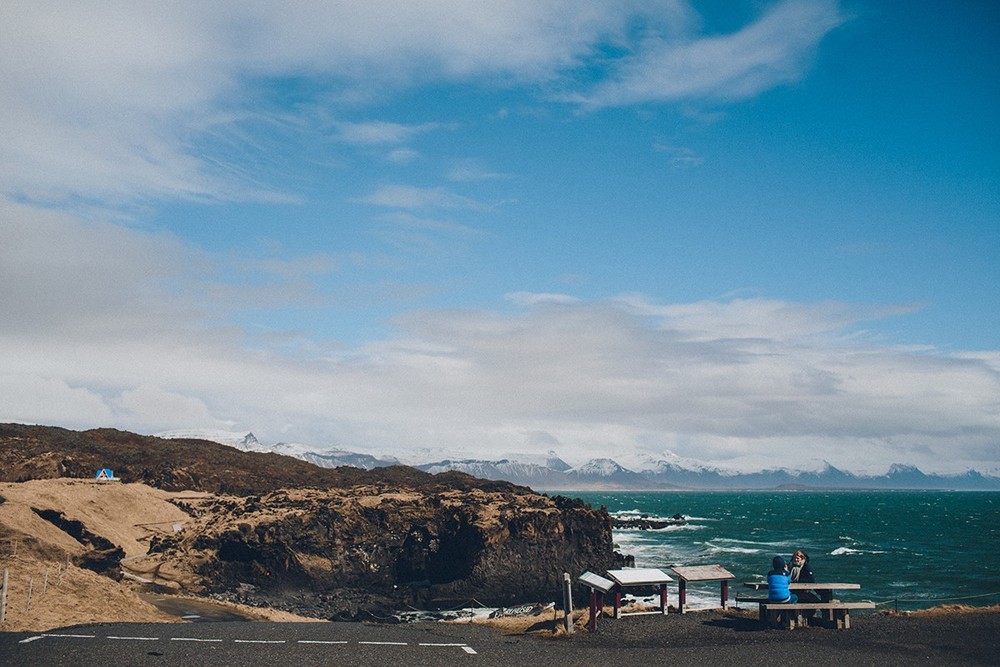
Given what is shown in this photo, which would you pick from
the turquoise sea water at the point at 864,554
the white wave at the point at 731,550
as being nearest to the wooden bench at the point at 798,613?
the turquoise sea water at the point at 864,554

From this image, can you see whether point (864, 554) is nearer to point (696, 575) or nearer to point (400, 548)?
point (400, 548)

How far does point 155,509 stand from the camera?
5522 centimetres

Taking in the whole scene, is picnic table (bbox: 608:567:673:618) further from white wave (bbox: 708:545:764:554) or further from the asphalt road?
white wave (bbox: 708:545:764:554)

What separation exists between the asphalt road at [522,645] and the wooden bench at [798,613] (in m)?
0.36

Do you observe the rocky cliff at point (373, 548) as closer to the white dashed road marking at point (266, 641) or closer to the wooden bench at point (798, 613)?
the white dashed road marking at point (266, 641)

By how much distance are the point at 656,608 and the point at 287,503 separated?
126 feet

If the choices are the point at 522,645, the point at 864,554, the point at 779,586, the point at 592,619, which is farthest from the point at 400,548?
the point at 864,554

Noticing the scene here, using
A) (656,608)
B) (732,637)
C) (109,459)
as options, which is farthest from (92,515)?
(732,637)

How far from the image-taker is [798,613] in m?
20.5

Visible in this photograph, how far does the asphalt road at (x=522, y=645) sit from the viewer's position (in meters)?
16.8

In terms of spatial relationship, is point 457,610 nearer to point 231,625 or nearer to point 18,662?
point 231,625

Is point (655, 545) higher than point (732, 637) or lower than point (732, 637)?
lower

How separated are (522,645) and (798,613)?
25.8ft

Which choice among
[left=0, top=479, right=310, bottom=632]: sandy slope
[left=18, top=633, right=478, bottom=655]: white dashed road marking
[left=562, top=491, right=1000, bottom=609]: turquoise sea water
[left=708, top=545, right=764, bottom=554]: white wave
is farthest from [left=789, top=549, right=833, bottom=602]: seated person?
[left=708, top=545, right=764, bottom=554]: white wave
